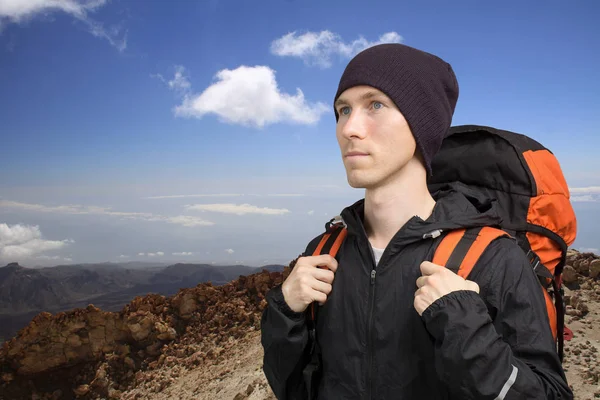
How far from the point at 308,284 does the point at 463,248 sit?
0.89 m

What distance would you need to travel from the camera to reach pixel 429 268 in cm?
229

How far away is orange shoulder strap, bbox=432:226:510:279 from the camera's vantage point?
2373mm

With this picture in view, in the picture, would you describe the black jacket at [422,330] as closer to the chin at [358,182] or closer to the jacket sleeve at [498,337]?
the jacket sleeve at [498,337]

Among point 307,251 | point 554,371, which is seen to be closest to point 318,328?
point 307,251

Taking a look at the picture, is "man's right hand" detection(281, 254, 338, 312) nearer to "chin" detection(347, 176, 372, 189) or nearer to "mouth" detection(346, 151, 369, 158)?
"chin" detection(347, 176, 372, 189)

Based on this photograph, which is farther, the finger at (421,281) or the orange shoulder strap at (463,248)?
the orange shoulder strap at (463,248)

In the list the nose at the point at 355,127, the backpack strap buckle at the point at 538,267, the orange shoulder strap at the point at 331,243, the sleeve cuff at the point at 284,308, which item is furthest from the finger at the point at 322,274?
the backpack strap buckle at the point at 538,267

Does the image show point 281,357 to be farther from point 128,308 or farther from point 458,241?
point 128,308

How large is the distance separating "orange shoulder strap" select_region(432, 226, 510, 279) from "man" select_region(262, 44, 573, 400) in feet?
0.18

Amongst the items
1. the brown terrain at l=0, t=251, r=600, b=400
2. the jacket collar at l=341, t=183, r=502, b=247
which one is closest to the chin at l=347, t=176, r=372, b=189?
the jacket collar at l=341, t=183, r=502, b=247

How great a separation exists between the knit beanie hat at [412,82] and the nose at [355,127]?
0.19 meters

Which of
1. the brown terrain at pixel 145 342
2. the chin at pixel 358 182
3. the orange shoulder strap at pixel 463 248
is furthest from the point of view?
the brown terrain at pixel 145 342

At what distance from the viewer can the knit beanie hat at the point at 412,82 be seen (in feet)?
8.49

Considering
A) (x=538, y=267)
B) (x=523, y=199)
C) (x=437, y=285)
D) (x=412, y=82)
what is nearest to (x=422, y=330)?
(x=437, y=285)
